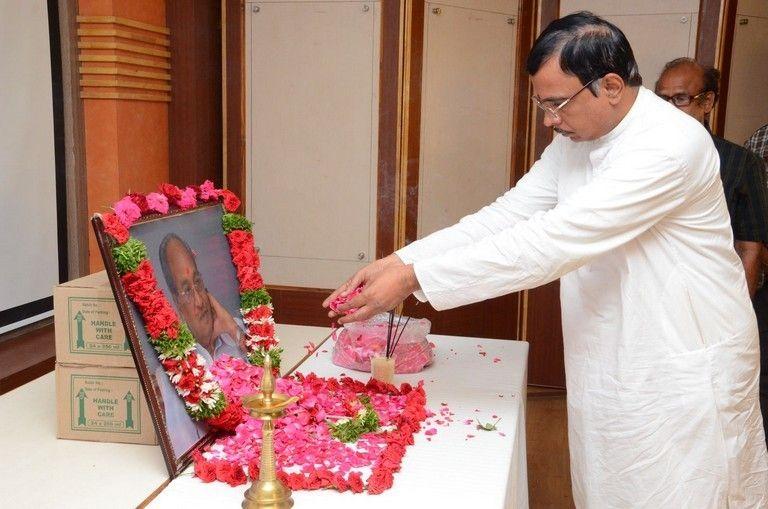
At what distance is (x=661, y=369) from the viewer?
63.4 inches

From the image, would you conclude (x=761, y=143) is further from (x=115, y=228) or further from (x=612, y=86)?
(x=115, y=228)

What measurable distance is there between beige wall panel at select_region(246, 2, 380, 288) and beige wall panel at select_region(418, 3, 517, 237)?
258 mm

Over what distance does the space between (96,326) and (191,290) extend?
0.20m

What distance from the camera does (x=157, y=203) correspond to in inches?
62.7

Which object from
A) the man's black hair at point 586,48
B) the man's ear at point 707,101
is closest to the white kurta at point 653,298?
the man's black hair at point 586,48

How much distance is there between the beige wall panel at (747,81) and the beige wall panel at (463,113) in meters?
1.00

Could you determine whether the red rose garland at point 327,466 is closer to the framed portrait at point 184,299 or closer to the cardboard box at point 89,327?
the framed portrait at point 184,299

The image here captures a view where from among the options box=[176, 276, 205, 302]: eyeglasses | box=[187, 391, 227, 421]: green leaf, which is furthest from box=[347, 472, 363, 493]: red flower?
box=[176, 276, 205, 302]: eyeglasses

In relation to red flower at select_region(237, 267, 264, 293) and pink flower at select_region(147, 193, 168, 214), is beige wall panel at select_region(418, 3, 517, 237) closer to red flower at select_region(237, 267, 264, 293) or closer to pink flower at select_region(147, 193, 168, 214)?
red flower at select_region(237, 267, 264, 293)

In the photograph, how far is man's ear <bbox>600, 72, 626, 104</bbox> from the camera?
1.60 m

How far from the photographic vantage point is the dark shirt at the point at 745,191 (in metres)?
2.46

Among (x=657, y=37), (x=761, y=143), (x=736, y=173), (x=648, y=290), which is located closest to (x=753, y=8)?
(x=657, y=37)

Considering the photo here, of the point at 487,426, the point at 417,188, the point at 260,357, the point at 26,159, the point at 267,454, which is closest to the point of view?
the point at 267,454

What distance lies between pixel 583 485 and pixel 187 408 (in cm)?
91
